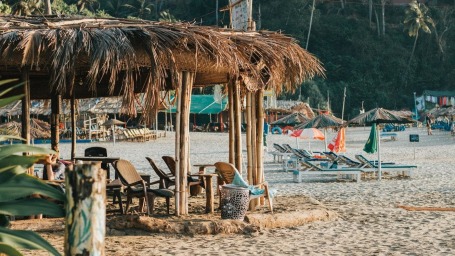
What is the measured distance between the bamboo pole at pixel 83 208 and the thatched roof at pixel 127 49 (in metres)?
4.16

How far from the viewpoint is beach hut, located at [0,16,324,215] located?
7566 mm

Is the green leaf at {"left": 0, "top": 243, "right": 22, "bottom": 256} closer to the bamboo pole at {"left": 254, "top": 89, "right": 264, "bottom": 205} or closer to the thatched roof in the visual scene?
the thatched roof

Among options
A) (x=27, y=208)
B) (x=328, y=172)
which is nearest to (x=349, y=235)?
(x=27, y=208)

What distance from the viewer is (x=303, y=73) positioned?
9781 millimetres

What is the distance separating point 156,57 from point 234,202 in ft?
6.74

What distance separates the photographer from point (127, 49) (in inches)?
300

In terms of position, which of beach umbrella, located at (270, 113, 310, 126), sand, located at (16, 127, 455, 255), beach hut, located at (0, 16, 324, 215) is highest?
beach hut, located at (0, 16, 324, 215)

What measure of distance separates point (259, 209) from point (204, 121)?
48.7m

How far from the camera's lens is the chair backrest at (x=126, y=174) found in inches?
337

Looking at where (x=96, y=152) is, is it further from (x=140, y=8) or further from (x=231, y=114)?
(x=140, y=8)

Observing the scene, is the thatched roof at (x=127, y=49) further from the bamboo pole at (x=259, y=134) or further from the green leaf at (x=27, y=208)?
the green leaf at (x=27, y=208)

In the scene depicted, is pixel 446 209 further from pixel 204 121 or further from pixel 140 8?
pixel 140 8

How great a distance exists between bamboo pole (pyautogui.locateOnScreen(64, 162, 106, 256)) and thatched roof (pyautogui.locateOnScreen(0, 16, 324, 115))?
416 cm

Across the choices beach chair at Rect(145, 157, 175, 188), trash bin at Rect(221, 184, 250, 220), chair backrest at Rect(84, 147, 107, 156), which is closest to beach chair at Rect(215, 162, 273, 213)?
trash bin at Rect(221, 184, 250, 220)
